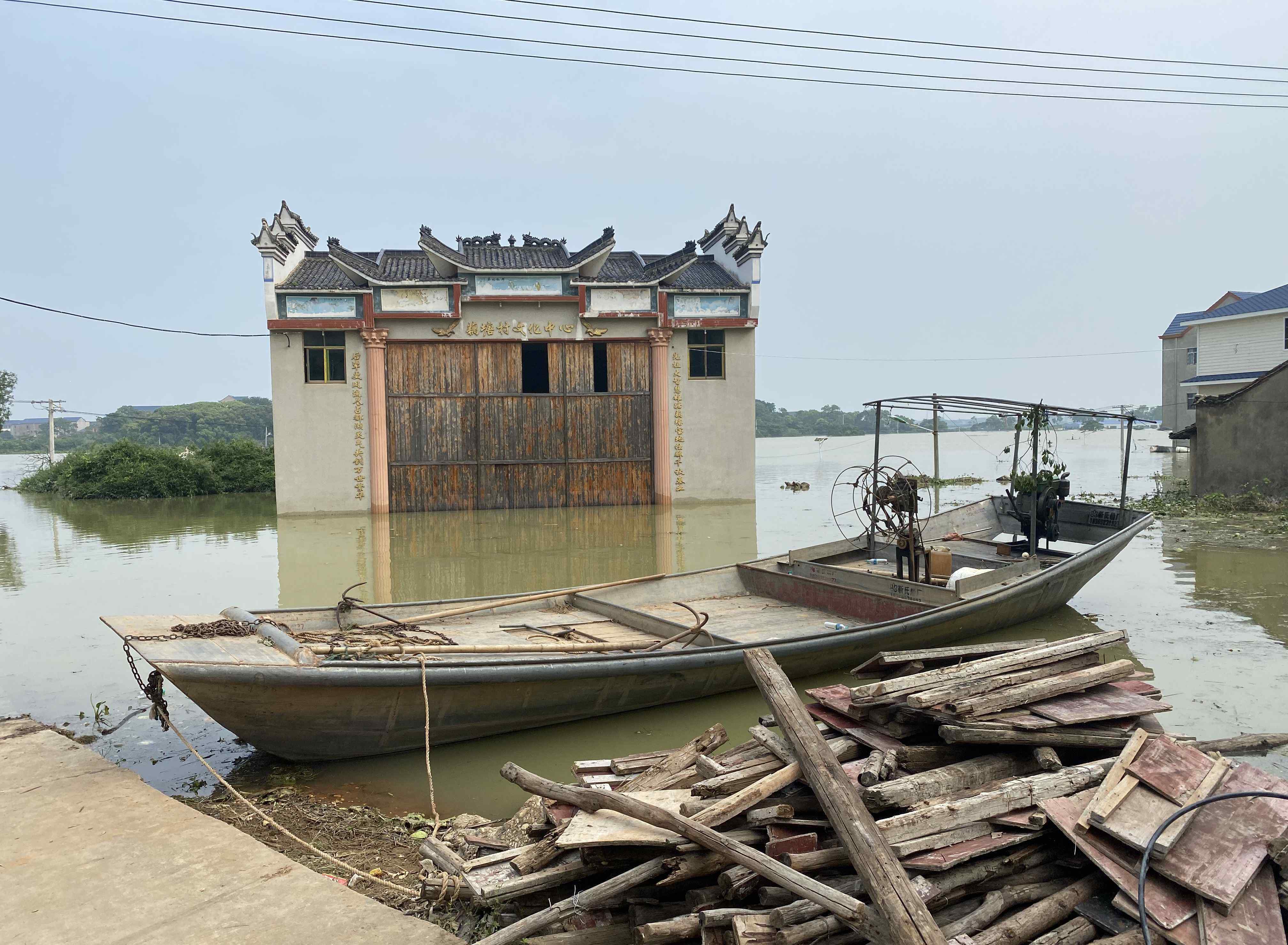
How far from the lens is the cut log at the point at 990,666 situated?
A: 3.48 meters

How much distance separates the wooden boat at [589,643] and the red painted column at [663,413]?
9184 millimetres

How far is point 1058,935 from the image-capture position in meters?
2.71

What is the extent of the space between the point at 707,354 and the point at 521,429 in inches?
161

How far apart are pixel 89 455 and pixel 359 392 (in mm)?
11954

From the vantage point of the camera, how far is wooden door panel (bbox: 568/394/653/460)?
17938 millimetres

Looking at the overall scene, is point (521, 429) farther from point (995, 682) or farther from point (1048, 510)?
point (995, 682)

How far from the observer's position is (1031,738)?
3.32 meters

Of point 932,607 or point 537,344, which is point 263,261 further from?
point 932,607

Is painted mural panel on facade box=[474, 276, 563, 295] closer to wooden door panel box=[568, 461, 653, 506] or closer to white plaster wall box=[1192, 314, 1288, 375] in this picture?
wooden door panel box=[568, 461, 653, 506]

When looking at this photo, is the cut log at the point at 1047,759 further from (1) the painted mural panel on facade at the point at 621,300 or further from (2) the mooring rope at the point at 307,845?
(1) the painted mural panel on facade at the point at 621,300

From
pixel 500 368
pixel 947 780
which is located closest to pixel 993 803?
pixel 947 780

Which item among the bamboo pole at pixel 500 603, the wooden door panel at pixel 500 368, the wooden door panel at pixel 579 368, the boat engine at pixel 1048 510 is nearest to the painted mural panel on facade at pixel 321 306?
the wooden door panel at pixel 500 368

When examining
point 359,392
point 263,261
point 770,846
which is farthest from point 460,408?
point 770,846

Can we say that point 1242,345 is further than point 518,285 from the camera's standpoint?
Yes
